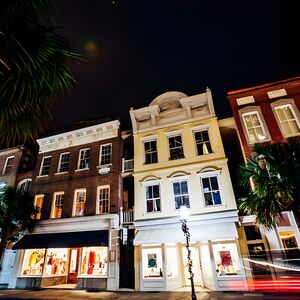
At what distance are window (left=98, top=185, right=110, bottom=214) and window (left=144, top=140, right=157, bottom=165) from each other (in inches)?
137

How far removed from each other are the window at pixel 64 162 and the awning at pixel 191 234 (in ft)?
27.0

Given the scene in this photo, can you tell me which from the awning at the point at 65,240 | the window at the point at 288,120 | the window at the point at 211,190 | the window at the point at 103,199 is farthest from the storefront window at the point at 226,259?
the window at the point at 288,120

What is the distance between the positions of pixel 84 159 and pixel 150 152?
5.45 metres

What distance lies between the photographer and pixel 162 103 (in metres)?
16.3

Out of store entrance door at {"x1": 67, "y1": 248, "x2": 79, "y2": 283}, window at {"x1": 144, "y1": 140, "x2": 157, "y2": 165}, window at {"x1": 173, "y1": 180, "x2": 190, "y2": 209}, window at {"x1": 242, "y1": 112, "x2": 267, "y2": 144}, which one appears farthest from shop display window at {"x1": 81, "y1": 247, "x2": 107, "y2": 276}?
window at {"x1": 242, "y1": 112, "x2": 267, "y2": 144}

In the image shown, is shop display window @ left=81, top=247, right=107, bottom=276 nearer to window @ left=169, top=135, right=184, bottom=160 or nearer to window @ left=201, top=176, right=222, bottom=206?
window @ left=201, top=176, right=222, bottom=206

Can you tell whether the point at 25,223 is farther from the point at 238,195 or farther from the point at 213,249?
the point at 238,195

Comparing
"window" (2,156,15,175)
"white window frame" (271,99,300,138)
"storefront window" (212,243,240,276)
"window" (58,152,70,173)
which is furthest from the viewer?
"window" (2,156,15,175)

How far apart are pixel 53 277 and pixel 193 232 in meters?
10.2

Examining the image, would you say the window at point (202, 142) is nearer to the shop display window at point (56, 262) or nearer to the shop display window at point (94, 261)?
the shop display window at point (94, 261)

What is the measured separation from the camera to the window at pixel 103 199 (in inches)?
574

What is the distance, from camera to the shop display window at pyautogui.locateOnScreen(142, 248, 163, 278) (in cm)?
1213

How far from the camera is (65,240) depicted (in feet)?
44.9

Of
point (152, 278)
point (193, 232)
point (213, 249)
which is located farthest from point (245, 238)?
point (152, 278)
